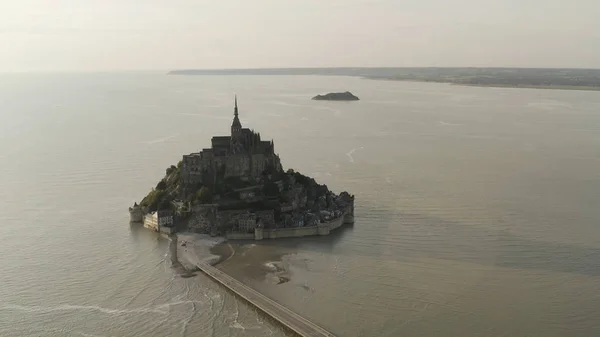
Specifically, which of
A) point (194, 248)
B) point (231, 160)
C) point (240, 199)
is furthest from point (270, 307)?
point (231, 160)

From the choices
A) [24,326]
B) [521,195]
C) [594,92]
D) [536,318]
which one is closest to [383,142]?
[521,195]

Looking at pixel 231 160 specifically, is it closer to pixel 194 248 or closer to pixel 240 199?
pixel 240 199

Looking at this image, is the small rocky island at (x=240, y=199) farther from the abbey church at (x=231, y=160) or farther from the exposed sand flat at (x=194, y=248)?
the exposed sand flat at (x=194, y=248)

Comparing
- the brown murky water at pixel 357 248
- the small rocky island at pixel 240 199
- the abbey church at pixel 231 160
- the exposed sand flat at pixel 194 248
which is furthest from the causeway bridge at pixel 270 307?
the abbey church at pixel 231 160

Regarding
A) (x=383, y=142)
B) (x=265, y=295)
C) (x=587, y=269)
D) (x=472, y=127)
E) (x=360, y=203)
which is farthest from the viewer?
(x=472, y=127)

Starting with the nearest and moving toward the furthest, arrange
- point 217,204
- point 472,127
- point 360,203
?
1. point 217,204
2. point 360,203
3. point 472,127

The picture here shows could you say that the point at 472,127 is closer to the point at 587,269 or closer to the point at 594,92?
the point at 587,269

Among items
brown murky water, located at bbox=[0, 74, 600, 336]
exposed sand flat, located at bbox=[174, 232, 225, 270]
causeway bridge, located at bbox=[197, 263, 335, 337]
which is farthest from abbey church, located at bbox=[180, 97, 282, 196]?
causeway bridge, located at bbox=[197, 263, 335, 337]
